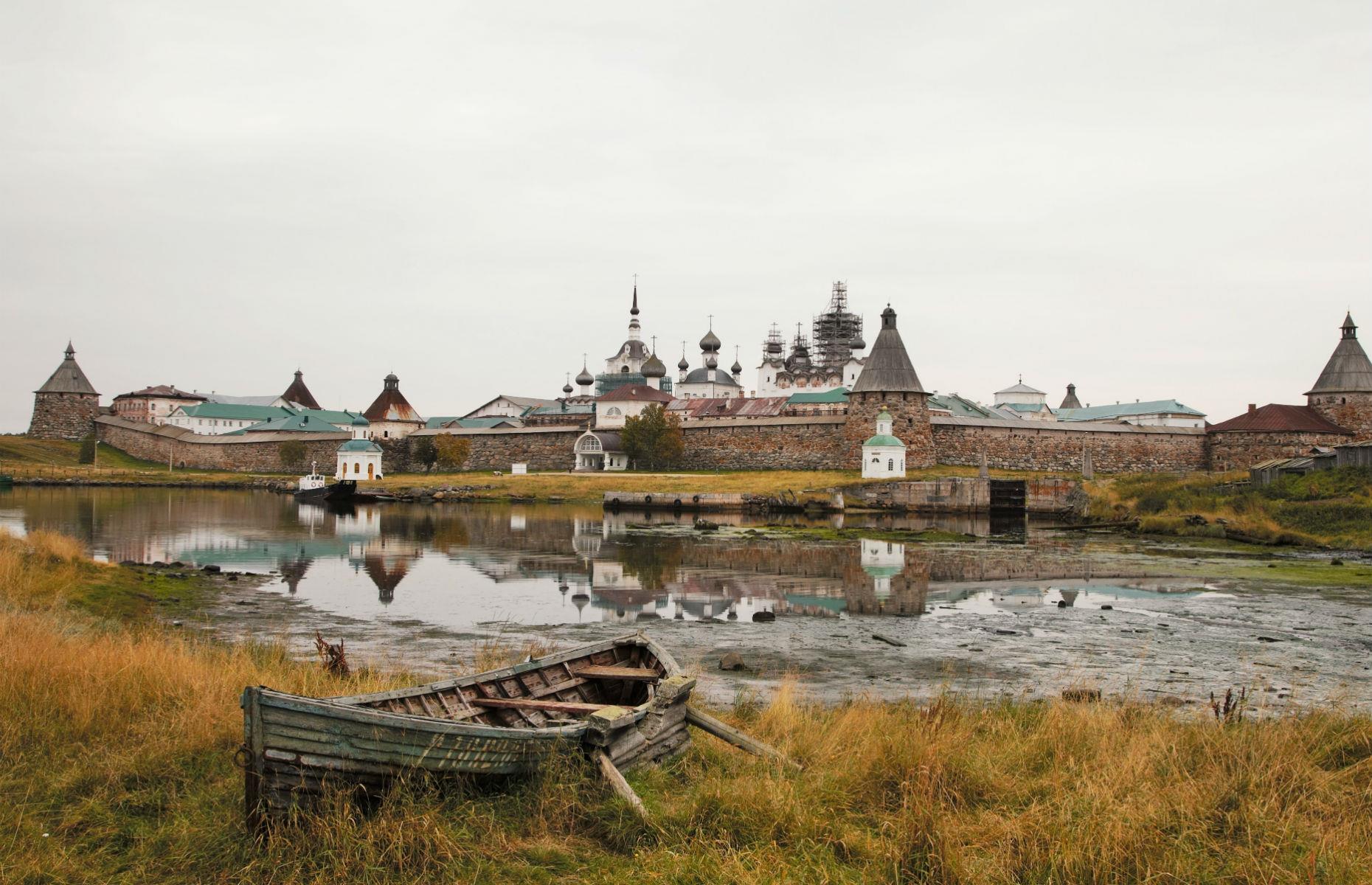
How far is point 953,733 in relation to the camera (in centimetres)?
667

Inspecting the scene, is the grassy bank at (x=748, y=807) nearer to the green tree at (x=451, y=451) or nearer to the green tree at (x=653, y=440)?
the green tree at (x=653, y=440)

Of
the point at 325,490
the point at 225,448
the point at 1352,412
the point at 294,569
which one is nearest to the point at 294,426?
the point at 225,448

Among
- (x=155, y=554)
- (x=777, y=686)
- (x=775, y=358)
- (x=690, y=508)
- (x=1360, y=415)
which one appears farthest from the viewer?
(x=775, y=358)

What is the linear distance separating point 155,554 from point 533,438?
39.1 m

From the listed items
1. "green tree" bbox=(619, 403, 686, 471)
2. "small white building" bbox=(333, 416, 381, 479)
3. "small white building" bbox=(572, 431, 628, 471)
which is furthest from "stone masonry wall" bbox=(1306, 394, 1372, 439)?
"small white building" bbox=(333, 416, 381, 479)

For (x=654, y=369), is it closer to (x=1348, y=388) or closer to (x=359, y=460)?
(x=359, y=460)

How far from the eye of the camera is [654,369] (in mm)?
81062

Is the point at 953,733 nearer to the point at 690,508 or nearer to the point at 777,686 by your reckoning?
the point at 777,686

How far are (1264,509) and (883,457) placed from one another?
18595mm

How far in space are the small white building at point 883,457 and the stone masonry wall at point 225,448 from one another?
33.0 metres

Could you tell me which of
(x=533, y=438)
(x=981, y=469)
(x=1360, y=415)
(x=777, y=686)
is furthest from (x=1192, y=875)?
(x=533, y=438)

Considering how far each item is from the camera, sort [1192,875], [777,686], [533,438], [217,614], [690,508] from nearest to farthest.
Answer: [1192,875] < [777,686] < [217,614] < [690,508] < [533,438]

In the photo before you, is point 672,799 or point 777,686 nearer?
point 672,799

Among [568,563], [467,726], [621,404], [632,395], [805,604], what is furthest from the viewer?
[632,395]
